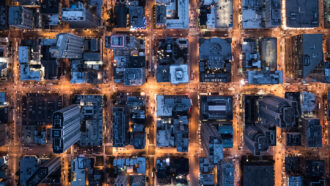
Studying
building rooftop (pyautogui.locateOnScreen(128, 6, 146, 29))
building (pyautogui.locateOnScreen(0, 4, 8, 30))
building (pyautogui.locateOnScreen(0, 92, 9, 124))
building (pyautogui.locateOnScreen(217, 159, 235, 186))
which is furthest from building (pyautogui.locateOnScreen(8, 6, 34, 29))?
building (pyautogui.locateOnScreen(217, 159, 235, 186))

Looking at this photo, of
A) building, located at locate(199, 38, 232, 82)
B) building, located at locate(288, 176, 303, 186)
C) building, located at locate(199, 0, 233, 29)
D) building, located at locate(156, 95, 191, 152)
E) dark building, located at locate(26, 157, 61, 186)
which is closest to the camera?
dark building, located at locate(26, 157, 61, 186)

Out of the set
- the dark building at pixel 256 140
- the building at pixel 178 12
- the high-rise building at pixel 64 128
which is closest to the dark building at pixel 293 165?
the dark building at pixel 256 140

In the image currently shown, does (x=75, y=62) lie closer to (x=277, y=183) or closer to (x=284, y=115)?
(x=284, y=115)

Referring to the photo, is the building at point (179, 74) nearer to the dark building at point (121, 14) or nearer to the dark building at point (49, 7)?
the dark building at point (121, 14)

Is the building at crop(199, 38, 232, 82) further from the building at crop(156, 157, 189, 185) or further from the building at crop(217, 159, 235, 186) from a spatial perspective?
the building at crop(156, 157, 189, 185)

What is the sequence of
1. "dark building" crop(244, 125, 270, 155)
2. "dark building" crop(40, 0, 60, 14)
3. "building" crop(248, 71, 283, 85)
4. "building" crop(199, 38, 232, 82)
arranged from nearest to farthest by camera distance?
1. "dark building" crop(244, 125, 270, 155)
2. "building" crop(248, 71, 283, 85)
3. "building" crop(199, 38, 232, 82)
4. "dark building" crop(40, 0, 60, 14)

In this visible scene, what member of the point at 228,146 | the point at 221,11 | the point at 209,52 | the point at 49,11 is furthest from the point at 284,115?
the point at 49,11
